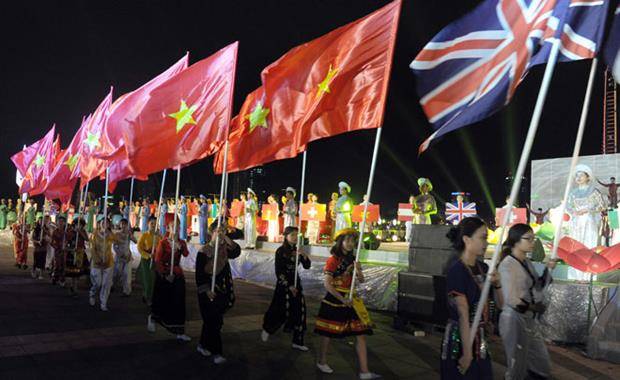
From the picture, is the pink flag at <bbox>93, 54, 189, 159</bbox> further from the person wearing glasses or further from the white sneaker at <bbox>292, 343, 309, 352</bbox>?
the person wearing glasses

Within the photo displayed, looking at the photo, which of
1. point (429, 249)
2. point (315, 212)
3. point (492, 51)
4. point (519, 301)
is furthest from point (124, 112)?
point (315, 212)

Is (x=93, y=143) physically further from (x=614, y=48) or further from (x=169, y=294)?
(x=614, y=48)

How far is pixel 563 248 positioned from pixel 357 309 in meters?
3.42

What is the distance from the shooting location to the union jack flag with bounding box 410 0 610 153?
4047 millimetres

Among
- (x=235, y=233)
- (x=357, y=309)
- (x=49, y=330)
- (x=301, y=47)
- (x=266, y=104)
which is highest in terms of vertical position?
(x=301, y=47)

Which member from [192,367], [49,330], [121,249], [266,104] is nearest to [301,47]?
[266,104]

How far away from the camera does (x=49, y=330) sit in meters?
7.44

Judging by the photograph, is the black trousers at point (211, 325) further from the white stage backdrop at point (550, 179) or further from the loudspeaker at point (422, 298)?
the white stage backdrop at point (550, 179)

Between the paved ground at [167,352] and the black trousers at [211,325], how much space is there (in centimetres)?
22

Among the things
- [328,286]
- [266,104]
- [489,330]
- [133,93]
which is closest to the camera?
[489,330]

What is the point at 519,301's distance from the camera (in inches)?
171

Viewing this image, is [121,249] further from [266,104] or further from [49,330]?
[266,104]

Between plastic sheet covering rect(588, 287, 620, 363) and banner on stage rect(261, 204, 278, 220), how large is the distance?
11.9 meters

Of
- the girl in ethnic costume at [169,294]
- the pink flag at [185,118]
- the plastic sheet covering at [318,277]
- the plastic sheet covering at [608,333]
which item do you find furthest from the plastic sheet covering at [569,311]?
the pink flag at [185,118]
